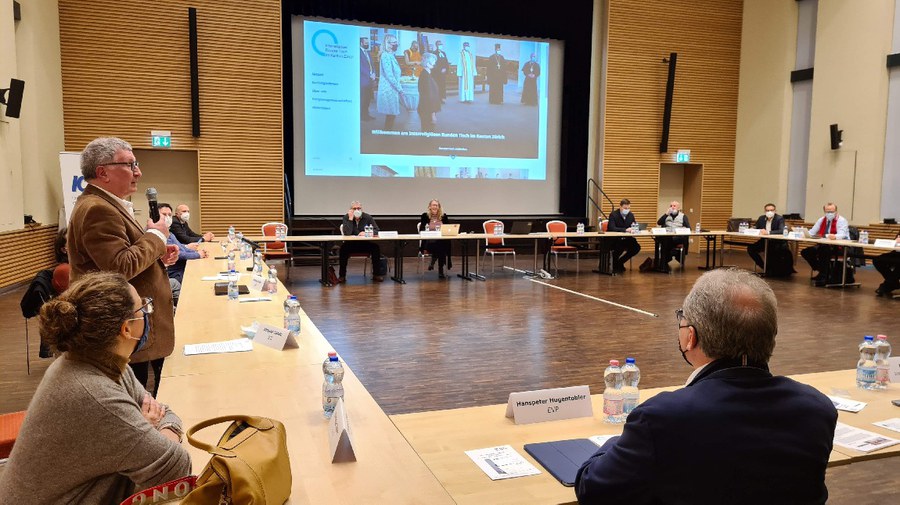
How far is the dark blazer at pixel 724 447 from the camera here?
50.3 inches

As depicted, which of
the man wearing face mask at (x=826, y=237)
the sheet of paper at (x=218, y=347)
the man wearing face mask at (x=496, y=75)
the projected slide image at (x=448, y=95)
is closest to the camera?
the sheet of paper at (x=218, y=347)

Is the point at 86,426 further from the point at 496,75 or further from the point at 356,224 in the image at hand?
the point at 496,75

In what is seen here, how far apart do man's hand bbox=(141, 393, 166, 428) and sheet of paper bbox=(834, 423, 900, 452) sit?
1.97 m

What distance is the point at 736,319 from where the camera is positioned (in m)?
1.38

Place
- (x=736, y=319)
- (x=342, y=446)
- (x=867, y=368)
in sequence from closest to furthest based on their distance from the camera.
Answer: (x=736, y=319)
(x=342, y=446)
(x=867, y=368)

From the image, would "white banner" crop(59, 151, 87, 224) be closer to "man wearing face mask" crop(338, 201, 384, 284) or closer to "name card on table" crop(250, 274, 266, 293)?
"man wearing face mask" crop(338, 201, 384, 284)

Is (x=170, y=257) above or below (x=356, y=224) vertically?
above

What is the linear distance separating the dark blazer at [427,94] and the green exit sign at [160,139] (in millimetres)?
4453

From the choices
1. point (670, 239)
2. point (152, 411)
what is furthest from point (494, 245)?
point (152, 411)

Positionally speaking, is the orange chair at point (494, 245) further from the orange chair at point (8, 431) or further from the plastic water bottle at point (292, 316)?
the orange chair at point (8, 431)

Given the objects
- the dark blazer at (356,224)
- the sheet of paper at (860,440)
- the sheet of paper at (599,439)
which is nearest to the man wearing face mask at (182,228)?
the dark blazer at (356,224)

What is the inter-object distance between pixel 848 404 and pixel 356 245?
24.8 ft

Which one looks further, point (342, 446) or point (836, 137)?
point (836, 137)

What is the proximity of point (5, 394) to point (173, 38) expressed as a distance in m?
8.16
